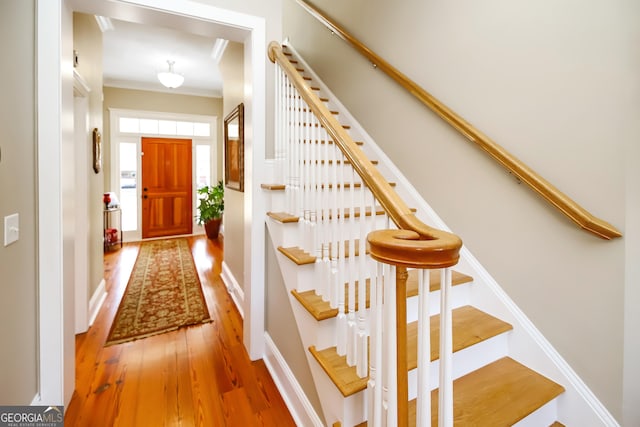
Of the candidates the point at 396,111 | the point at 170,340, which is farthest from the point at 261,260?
the point at 396,111

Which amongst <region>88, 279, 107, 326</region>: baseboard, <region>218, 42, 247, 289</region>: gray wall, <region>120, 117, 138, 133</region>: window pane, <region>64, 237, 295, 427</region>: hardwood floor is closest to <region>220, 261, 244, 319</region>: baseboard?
<region>218, 42, 247, 289</region>: gray wall

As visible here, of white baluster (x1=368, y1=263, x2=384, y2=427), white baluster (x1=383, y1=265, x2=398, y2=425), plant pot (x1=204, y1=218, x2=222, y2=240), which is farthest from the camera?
plant pot (x1=204, y1=218, x2=222, y2=240)

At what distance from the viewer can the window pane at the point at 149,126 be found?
614 centimetres

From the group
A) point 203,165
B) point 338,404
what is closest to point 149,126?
point 203,165

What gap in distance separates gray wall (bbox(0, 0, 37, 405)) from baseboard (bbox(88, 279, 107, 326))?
4.71 feet

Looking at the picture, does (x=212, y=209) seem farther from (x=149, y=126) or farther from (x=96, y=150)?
(x=96, y=150)

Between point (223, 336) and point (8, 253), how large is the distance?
1642 mm

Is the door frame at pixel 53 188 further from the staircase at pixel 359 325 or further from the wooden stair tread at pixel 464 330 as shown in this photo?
the wooden stair tread at pixel 464 330

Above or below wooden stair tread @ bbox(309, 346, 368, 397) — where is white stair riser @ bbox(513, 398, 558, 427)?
below

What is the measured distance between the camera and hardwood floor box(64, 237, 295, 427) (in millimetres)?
1682

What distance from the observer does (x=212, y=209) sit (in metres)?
6.20

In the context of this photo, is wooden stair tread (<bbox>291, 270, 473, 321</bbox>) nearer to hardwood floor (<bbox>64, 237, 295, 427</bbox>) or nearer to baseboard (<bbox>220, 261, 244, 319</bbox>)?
hardwood floor (<bbox>64, 237, 295, 427</bbox>)

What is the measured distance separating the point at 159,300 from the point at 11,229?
2194mm

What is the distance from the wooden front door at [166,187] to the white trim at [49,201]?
5.16m
